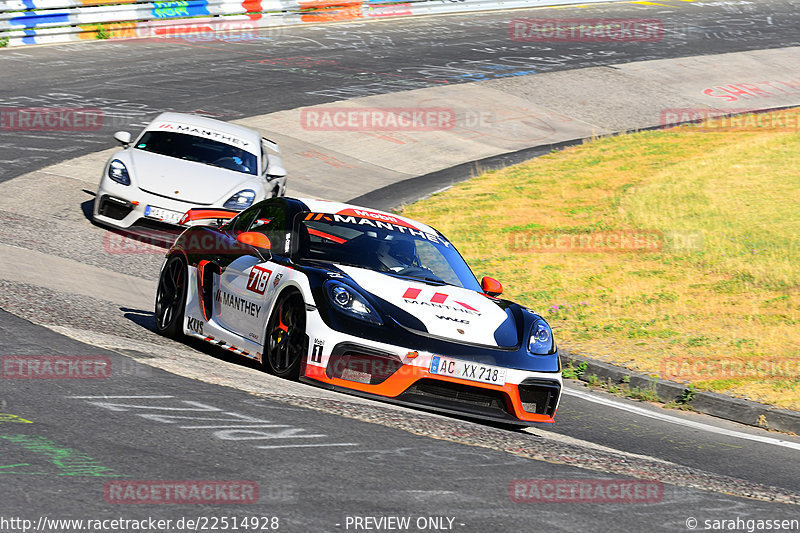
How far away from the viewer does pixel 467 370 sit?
24.6ft

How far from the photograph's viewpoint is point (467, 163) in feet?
74.9

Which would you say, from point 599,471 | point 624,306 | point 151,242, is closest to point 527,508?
point 599,471

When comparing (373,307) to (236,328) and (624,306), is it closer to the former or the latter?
(236,328)

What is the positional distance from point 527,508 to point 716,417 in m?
4.66

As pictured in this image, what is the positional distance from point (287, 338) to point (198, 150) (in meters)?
7.89

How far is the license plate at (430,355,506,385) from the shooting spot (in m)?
7.43

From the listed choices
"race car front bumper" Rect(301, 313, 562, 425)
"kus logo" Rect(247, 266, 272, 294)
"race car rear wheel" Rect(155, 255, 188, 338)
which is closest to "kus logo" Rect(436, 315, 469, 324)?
"race car front bumper" Rect(301, 313, 562, 425)

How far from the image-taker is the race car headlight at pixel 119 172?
14266mm

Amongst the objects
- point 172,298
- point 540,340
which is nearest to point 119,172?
point 172,298

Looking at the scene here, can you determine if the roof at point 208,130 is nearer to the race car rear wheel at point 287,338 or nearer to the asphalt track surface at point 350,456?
the asphalt track surface at point 350,456

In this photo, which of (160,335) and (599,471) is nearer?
(599,471)

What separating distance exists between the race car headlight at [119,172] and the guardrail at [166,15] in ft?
48.8

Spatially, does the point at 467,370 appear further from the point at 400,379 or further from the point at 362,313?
the point at 362,313

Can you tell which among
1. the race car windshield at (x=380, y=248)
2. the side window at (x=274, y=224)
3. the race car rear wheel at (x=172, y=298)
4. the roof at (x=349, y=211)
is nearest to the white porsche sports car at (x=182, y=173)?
the race car rear wheel at (x=172, y=298)
